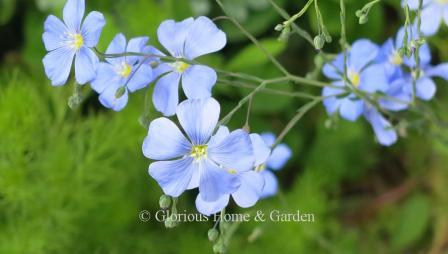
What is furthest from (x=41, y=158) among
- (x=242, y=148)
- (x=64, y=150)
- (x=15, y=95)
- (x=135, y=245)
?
(x=242, y=148)

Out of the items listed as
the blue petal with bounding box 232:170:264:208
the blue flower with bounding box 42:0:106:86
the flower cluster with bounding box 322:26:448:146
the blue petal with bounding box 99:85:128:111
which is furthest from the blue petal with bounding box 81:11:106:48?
the flower cluster with bounding box 322:26:448:146

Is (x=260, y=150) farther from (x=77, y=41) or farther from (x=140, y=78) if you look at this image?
(x=77, y=41)

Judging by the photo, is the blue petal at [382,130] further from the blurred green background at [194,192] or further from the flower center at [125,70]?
the flower center at [125,70]

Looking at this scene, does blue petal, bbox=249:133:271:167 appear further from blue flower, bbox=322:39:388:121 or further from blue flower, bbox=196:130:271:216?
blue flower, bbox=322:39:388:121

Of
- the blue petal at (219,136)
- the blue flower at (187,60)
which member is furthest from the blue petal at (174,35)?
the blue petal at (219,136)

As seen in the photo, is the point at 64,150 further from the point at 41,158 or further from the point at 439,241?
the point at 439,241
